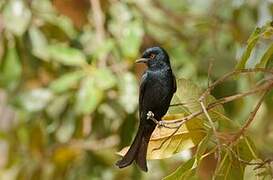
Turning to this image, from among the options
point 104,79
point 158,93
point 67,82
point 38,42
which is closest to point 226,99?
point 158,93

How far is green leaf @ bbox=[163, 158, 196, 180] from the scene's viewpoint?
3.28 feet

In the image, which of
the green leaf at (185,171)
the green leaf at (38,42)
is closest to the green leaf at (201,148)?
the green leaf at (185,171)

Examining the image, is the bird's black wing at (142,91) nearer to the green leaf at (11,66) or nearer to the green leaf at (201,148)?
the green leaf at (201,148)

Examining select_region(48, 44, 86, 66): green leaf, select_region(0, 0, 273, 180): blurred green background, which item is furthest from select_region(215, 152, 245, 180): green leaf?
select_region(48, 44, 86, 66): green leaf

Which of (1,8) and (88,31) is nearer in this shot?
(1,8)

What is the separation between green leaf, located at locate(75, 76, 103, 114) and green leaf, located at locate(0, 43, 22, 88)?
0.28 meters

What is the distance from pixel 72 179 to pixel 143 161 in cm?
160

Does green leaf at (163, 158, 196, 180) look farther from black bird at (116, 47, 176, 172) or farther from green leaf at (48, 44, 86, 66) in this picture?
green leaf at (48, 44, 86, 66)

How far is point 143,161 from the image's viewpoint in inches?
36.5

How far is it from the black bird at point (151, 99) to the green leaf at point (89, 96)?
3.96 feet

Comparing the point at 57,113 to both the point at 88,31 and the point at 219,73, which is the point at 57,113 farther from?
the point at 219,73

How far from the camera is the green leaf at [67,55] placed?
226 centimetres

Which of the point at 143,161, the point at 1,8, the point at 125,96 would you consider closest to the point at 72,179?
the point at 125,96

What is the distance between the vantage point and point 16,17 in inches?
89.7
